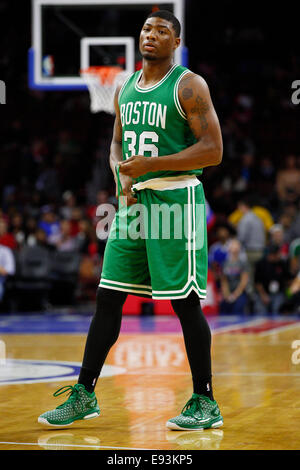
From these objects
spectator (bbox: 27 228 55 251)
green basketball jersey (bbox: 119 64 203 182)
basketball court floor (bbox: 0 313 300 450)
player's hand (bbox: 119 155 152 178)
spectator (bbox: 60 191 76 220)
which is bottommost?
basketball court floor (bbox: 0 313 300 450)

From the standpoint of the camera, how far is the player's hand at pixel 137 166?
13.5 ft

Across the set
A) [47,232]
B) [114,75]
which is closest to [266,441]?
[114,75]

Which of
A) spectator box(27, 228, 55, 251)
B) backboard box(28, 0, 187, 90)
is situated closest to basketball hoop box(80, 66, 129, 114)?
backboard box(28, 0, 187, 90)

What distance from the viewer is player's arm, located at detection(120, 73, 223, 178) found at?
4133 mm

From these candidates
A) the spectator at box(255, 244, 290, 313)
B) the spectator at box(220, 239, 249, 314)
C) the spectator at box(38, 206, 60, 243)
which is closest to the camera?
the spectator at box(220, 239, 249, 314)

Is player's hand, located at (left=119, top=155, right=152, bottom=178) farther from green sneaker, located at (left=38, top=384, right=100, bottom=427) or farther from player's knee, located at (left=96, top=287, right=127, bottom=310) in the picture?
green sneaker, located at (left=38, top=384, right=100, bottom=427)

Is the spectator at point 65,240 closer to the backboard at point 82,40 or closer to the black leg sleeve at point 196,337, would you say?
the backboard at point 82,40

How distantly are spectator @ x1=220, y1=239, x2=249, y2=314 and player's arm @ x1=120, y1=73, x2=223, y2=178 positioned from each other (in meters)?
10.5

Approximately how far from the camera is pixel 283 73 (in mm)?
21047

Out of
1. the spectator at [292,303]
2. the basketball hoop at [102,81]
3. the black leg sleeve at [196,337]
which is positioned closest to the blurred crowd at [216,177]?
the spectator at [292,303]

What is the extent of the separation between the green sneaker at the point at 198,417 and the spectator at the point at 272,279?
35.0 ft

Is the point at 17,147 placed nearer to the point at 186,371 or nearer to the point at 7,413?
the point at 186,371

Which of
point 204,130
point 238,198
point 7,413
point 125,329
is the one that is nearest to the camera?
point 204,130
